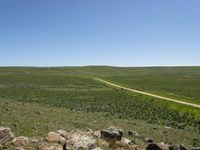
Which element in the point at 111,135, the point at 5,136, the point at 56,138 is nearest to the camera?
the point at 5,136

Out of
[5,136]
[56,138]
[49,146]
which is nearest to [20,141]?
[5,136]

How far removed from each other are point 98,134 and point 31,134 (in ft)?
14.5

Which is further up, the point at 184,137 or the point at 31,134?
the point at 31,134

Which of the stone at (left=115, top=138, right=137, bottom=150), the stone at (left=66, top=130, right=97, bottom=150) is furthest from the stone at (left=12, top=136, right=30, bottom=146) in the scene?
the stone at (left=115, top=138, right=137, bottom=150)

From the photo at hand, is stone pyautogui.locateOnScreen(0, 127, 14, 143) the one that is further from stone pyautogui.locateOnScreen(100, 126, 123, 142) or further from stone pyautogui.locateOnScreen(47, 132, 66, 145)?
stone pyautogui.locateOnScreen(100, 126, 123, 142)

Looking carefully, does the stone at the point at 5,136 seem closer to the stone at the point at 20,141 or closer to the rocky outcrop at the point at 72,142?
the rocky outcrop at the point at 72,142

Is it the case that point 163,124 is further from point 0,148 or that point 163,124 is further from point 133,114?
point 0,148

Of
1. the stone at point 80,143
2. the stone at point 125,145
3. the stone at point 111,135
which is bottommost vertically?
the stone at point 125,145

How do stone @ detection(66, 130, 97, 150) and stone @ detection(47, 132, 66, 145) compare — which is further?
stone @ detection(47, 132, 66, 145)

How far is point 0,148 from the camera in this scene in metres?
15.4

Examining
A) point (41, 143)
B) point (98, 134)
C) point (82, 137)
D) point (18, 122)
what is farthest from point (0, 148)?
point (18, 122)

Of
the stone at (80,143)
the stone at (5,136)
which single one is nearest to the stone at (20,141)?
the stone at (5,136)

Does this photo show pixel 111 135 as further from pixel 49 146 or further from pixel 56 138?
pixel 49 146

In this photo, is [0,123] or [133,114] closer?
[0,123]
